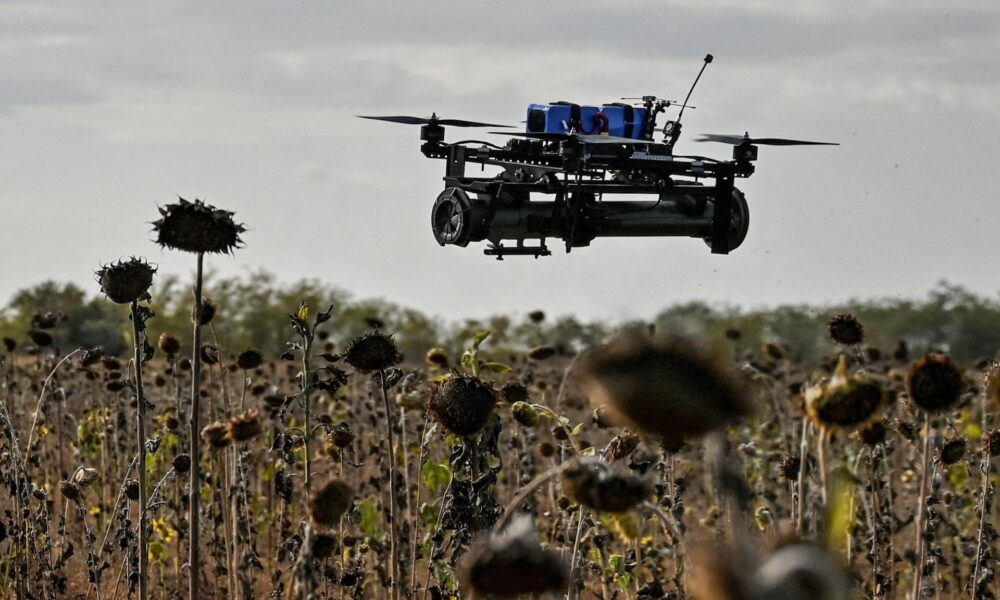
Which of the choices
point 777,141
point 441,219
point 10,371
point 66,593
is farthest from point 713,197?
point 10,371

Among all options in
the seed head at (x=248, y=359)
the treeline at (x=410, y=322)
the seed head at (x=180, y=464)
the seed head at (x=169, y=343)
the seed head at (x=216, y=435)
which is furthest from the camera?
the treeline at (x=410, y=322)

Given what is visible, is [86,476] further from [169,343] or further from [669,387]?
[669,387]

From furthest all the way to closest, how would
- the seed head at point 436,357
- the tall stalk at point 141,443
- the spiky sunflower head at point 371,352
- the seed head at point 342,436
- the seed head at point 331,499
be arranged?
the seed head at point 436,357, the seed head at point 342,436, the spiky sunflower head at point 371,352, the tall stalk at point 141,443, the seed head at point 331,499

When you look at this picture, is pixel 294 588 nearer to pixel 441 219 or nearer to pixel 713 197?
pixel 441 219

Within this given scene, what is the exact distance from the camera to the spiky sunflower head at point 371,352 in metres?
5.91

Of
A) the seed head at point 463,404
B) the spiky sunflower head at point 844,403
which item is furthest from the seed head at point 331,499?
the spiky sunflower head at point 844,403

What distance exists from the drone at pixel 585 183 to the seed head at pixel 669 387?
518 cm

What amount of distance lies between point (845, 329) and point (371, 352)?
208 centimetres

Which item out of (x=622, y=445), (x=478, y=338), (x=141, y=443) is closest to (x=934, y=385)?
(x=622, y=445)

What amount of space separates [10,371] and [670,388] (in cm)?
1043

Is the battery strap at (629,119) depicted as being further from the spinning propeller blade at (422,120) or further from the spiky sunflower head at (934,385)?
the spiky sunflower head at (934,385)

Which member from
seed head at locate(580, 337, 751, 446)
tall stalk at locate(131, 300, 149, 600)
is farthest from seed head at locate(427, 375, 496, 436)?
seed head at locate(580, 337, 751, 446)

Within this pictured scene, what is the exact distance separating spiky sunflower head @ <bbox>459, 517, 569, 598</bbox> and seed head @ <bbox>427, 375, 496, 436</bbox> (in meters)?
2.30

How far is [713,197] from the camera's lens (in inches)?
380
